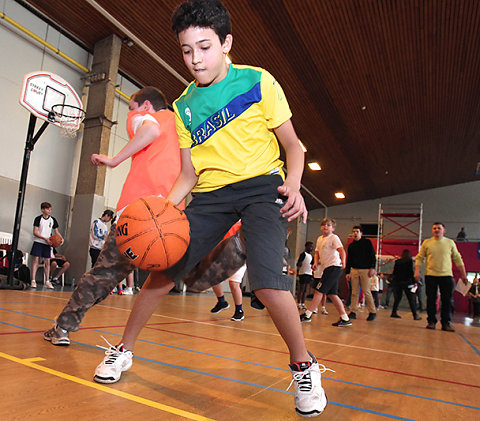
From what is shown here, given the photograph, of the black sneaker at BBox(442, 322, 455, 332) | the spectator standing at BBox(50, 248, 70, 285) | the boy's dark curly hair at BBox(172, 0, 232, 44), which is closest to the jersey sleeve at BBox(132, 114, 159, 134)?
the boy's dark curly hair at BBox(172, 0, 232, 44)

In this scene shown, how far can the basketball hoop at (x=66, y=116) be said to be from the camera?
24.2 feet

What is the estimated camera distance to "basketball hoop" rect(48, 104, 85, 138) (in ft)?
24.2

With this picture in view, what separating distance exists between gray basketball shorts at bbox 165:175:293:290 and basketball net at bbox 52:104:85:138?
264 inches

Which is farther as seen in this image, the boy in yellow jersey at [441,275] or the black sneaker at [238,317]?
the boy in yellow jersey at [441,275]

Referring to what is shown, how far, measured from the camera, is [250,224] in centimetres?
165

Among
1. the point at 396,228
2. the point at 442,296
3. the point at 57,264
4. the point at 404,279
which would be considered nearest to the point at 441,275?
the point at 442,296

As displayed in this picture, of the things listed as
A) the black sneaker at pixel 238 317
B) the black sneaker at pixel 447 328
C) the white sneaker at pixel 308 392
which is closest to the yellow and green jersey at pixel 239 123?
the white sneaker at pixel 308 392

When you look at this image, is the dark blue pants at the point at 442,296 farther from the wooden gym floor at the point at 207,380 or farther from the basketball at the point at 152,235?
the basketball at the point at 152,235

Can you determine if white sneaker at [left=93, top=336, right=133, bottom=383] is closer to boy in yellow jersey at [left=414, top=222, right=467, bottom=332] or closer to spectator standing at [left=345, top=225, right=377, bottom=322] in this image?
boy in yellow jersey at [left=414, top=222, right=467, bottom=332]

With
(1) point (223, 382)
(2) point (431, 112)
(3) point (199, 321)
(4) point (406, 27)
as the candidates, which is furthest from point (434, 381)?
(2) point (431, 112)

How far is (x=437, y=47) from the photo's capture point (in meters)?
8.66

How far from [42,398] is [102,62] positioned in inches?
381

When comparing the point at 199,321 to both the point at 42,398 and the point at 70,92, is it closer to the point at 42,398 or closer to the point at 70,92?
the point at 42,398

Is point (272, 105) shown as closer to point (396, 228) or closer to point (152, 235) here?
point (152, 235)
